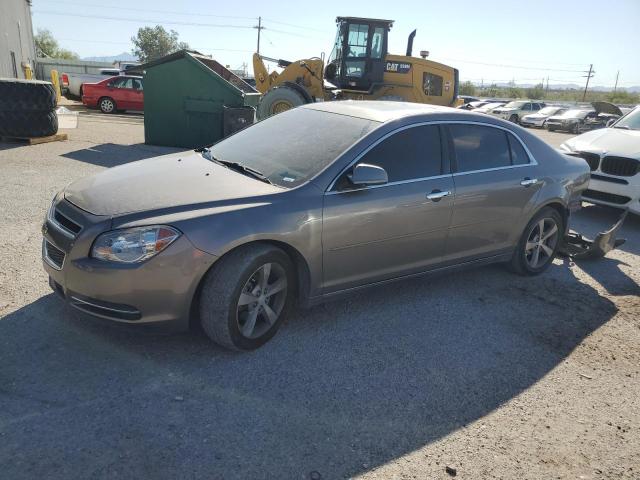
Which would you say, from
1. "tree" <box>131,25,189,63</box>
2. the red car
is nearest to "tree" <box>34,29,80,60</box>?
"tree" <box>131,25,189,63</box>

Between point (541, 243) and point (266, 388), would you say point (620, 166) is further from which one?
point (266, 388)

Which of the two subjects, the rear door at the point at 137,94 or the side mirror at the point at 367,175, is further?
the rear door at the point at 137,94

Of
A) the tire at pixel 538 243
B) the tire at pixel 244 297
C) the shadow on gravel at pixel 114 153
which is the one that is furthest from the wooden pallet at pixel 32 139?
the tire at pixel 538 243

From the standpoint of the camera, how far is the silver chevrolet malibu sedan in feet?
9.97

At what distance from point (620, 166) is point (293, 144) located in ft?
18.4

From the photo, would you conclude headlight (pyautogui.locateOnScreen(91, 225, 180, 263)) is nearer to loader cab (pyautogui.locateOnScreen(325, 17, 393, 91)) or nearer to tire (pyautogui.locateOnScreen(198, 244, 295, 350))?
tire (pyautogui.locateOnScreen(198, 244, 295, 350))

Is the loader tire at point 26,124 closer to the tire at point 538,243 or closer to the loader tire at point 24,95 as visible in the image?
the loader tire at point 24,95

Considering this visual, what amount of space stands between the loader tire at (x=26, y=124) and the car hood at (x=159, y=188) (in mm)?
7591

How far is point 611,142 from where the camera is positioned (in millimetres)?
7805

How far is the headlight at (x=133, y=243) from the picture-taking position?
2990 mm

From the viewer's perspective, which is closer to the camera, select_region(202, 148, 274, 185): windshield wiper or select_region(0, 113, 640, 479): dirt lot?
select_region(0, 113, 640, 479): dirt lot

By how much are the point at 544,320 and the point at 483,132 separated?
1.74 metres

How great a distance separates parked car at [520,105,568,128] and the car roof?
28411mm

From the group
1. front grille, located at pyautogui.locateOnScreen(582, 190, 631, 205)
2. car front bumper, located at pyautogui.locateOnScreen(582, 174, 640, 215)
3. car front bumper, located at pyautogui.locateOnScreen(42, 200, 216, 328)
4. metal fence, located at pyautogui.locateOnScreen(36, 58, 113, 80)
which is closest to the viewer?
car front bumper, located at pyautogui.locateOnScreen(42, 200, 216, 328)
